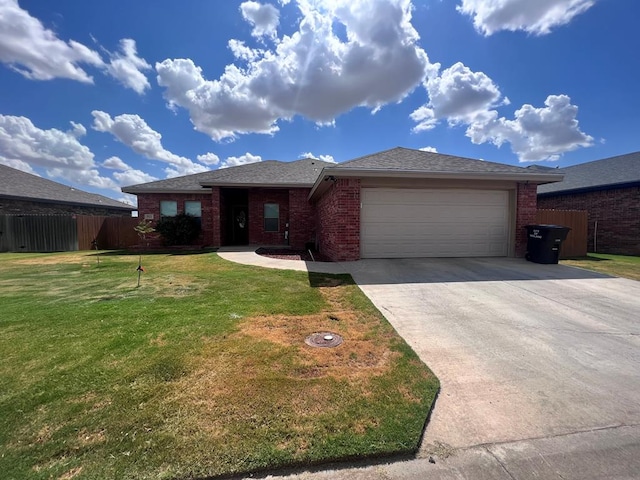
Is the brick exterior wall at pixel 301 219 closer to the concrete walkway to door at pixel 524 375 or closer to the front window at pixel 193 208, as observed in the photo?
the front window at pixel 193 208

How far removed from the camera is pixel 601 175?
14.7 metres

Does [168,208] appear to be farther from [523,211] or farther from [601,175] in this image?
[601,175]

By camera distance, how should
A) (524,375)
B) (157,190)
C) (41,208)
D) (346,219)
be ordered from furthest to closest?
(41,208) → (157,190) → (346,219) → (524,375)

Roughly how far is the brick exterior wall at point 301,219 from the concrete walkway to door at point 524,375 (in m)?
8.53

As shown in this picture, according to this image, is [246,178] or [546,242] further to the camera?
[246,178]

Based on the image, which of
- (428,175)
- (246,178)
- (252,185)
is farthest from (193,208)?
(428,175)

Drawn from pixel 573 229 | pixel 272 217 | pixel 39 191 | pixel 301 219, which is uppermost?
pixel 39 191

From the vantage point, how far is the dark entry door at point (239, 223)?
1639cm

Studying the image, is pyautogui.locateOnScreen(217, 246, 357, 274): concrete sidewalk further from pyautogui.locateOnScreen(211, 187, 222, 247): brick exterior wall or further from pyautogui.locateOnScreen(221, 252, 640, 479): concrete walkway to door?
pyautogui.locateOnScreen(211, 187, 222, 247): brick exterior wall

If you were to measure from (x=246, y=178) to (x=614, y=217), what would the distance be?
1736 cm

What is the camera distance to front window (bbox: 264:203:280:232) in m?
14.7

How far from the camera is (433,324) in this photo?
4.07 m

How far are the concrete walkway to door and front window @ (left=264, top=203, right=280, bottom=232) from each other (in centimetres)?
948

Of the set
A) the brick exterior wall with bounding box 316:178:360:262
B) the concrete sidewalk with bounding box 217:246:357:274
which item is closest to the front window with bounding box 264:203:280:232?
the concrete sidewalk with bounding box 217:246:357:274
